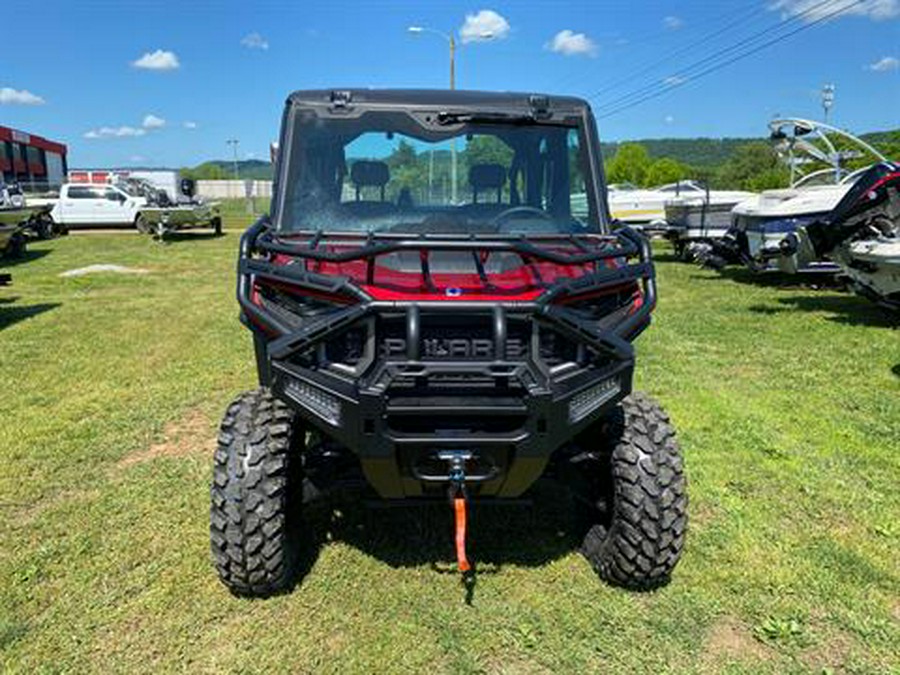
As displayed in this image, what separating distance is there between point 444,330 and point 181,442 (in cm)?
306

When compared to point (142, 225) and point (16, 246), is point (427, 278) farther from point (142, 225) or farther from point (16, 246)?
point (142, 225)

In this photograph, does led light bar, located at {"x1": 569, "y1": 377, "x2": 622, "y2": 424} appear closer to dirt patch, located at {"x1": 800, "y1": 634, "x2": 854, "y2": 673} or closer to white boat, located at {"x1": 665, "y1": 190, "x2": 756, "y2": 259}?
dirt patch, located at {"x1": 800, "y1": 634, "x2": 854, "y2": 673}

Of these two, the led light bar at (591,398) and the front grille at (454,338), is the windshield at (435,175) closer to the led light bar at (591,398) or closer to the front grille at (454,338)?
the front grille at (454,338)

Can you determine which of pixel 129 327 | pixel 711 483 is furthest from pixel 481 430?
pixel 129 327

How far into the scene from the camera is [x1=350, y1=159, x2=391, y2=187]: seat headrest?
364cm

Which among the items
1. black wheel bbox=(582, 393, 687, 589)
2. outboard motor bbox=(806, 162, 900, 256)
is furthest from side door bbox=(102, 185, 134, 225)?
black wheel bbox=(582, 393, 687, 589)

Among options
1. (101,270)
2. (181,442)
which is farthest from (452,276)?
(101,270)

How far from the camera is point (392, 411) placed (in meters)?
2.62

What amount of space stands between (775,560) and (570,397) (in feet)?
5.35

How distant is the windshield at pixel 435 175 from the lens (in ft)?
11.6

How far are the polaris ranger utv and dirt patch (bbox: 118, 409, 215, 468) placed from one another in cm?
181

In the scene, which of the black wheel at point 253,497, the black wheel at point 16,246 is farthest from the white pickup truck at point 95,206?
the black wheel at point 253,497

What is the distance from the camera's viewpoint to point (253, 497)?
3035 millimetres

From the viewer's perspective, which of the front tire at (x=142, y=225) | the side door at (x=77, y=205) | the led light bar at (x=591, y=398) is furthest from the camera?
the side door at (x=77, y=205)
